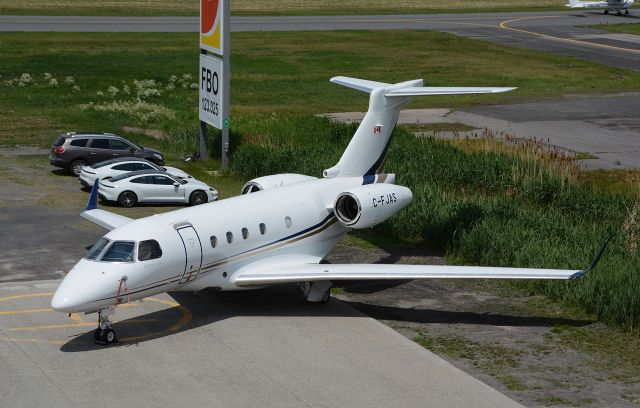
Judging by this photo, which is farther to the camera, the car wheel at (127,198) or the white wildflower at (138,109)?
the white wildflower at (138,109)

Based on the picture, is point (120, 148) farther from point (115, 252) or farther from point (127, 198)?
point (115, 252)

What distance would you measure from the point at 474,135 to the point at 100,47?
128 ft

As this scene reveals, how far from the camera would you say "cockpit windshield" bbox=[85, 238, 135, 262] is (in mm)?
25047

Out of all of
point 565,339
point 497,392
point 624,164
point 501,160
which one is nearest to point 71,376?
point 497,392

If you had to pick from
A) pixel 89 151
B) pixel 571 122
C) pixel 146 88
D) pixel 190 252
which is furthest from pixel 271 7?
pixel 190 252

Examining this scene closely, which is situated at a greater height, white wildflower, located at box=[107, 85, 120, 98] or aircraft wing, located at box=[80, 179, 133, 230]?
aircraft wing, located at box=[80, 179, 133, 230]

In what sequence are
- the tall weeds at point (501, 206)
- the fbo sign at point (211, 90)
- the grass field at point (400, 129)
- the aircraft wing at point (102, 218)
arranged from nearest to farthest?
the tall weeds at point (501, 206), the aircraft wing at point (102, 218), the grass field at point (400, 129), the fbo sign at point (211, 90)

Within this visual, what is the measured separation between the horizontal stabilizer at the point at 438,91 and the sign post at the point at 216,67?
49.0 feet

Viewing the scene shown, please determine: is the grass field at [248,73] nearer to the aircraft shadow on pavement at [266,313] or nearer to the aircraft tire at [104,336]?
the aircraft shadow on pavement at [266,313]

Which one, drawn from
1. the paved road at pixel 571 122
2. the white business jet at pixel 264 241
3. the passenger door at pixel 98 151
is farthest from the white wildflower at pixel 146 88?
the white business jet at pixel 264 241

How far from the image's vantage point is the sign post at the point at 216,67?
46.0 m

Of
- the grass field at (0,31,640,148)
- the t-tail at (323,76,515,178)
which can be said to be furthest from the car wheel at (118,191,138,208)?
the grass field at (0,31,640,148)

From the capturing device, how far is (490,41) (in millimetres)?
94625

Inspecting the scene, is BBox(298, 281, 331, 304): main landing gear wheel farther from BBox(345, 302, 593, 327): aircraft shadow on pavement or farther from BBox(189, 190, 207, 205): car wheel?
BBox(189, 190, 207, 205): car wheel
